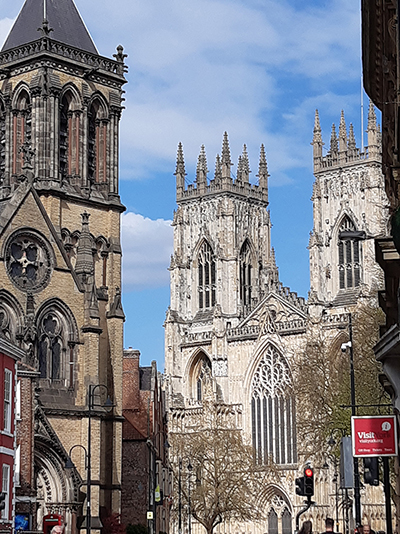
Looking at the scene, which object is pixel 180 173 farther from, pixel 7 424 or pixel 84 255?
pixel 7 424

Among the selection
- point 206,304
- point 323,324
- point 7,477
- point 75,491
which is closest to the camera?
point 7,477

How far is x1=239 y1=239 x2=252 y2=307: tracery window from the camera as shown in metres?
104

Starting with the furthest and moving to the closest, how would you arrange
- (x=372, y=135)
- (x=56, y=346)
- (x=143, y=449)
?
(x=372, y=135)
(x=143, y=449)
(x=56, y=346)

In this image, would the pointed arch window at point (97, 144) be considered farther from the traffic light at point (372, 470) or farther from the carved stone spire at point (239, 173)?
the carved stone spire at point (239, 173)

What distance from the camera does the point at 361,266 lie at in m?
92.6

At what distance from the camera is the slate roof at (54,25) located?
188 ft

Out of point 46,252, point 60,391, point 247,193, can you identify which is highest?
point 247,193

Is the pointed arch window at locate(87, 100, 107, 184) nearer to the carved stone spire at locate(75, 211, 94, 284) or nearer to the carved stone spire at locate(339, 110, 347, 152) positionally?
the carved stone spire at locate(75, 211, 94, 284)

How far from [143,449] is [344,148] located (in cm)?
4766

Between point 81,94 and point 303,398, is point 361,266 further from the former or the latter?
point 81,94

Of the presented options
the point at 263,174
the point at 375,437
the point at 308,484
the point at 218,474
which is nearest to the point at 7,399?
the point at 308,484

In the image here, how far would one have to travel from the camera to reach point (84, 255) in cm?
5206

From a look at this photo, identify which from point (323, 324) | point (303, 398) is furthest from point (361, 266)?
point (303, 398)

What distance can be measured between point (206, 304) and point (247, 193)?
36.9ft
